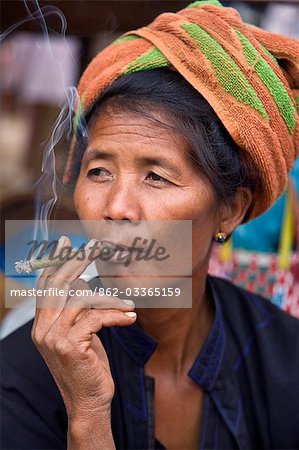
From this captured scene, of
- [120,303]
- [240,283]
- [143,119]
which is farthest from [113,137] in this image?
[240,283]

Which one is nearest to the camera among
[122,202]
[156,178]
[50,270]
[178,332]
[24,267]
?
[24,267]

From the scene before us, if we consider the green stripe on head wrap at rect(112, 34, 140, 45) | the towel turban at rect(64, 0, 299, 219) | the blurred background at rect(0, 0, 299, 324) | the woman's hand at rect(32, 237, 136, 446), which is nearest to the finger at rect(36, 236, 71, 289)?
the woman's hand at rect(32, 237, 136, 446)

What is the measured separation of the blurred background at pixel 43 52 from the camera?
2617 millimetres

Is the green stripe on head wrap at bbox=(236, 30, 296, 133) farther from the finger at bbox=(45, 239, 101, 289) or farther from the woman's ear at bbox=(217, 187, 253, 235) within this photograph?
the finger at bbox=(45, 239, 101, 289)

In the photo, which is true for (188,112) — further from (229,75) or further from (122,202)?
(122,202)

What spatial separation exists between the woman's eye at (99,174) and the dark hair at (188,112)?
0.21 metres

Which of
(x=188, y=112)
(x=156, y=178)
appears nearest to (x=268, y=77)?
(x=188, y=112)

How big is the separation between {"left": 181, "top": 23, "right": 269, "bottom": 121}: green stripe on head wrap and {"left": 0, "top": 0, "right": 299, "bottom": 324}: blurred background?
1.75ft

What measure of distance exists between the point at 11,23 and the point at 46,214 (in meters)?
1.13

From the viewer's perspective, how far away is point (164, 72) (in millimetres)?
2113

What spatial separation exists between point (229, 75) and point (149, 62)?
259 mm

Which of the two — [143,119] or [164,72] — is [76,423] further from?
[164,72]

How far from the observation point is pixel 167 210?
2033 mm

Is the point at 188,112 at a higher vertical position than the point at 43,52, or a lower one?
higher
